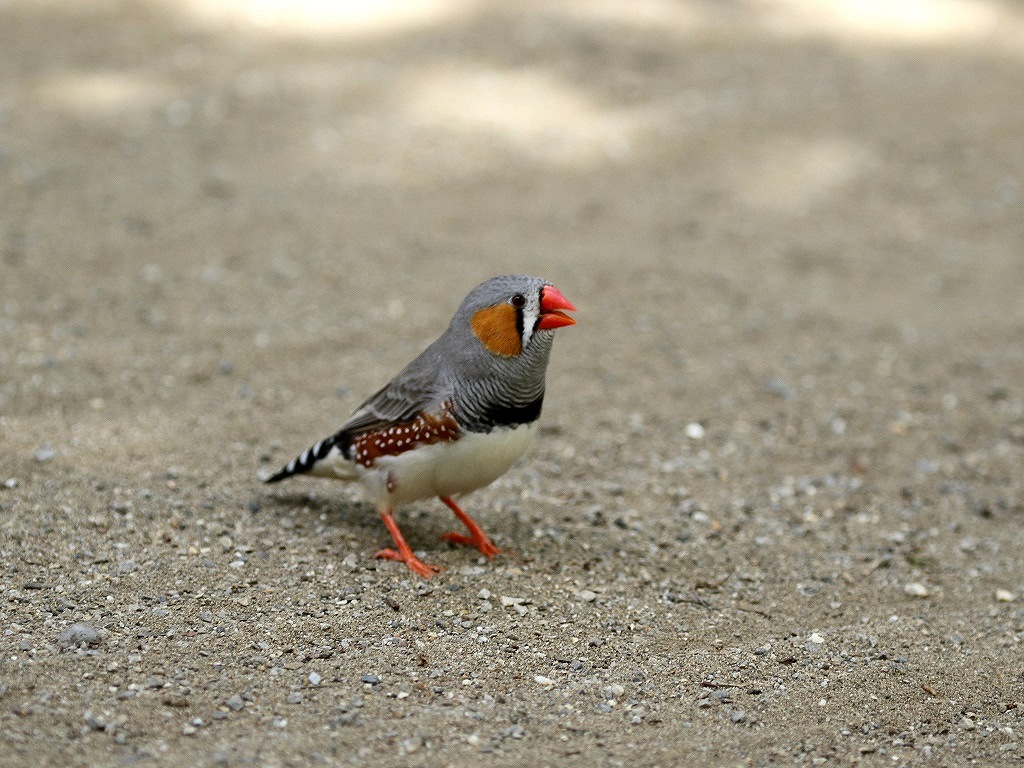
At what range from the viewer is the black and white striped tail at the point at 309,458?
4527mm

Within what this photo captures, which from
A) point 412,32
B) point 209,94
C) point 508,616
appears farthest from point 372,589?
Result: point 412,32

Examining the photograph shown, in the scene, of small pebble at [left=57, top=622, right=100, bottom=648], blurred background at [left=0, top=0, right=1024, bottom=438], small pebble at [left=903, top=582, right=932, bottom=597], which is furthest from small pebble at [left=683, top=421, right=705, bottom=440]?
small pebble at [left=57, top=622, right=100, bottom=648]

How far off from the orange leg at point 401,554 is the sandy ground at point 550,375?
0.06 m

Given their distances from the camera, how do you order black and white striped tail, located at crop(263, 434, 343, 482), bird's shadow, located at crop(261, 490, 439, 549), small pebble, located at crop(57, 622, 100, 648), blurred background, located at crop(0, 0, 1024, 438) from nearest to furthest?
small pebble, located at crop(57, 622, 100, 648) → black and white striped tail, located at crop(263, 434, 343, 482) → bird's shadow, located at crop(261, 490, 439, 549) → blurred background, located at crop(0, 0, 1024, 438)

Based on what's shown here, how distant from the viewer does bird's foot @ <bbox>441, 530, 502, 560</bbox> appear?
458 centimetres

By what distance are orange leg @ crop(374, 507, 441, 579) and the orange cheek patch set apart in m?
0.78

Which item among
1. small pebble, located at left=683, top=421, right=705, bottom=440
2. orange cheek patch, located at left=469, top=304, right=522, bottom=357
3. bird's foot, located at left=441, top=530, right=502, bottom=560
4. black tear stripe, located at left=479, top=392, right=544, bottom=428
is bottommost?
bird's foot, located at left=441, top=530, right=502, bottom=560

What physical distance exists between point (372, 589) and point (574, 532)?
39.7 inches

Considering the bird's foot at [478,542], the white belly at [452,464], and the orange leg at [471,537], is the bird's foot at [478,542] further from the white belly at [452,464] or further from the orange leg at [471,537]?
the white belly at [452,464]

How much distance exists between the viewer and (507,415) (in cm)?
421

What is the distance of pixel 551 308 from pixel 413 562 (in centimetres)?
105

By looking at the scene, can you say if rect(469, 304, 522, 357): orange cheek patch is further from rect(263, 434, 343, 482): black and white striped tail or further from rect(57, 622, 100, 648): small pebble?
rect(57, 622, 100, 648): small pebble

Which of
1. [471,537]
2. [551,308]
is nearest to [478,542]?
[471,537]

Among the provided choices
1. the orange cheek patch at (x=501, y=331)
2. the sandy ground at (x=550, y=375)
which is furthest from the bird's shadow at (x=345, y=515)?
the orange cheek patch at (x=501, y=331)
